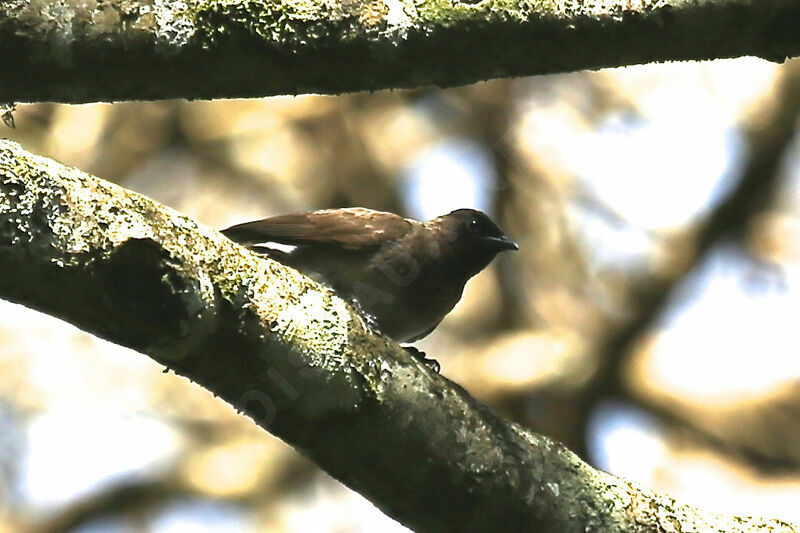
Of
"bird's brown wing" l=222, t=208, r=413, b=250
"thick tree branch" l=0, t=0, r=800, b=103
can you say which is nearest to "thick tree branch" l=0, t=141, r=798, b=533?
"thick tree branch" l=0, t=0, r=800, b=103

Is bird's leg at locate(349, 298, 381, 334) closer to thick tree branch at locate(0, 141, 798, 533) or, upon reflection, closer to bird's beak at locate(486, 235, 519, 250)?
thick tree branch at locate(0, 141, 798, 533)

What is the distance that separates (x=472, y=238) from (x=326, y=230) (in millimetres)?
1033

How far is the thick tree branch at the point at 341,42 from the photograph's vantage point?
2836mm

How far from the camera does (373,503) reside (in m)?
3.06

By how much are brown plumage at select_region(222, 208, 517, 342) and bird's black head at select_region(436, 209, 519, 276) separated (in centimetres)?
2

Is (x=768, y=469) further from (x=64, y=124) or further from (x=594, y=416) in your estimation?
(x=64, y=124)

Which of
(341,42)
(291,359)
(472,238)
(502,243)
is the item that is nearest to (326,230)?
(472,238)

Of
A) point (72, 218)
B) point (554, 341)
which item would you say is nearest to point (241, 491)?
point (554, 341)

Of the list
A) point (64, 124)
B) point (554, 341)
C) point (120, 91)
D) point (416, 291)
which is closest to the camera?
point (120, 91)

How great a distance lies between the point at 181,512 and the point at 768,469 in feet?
15.7

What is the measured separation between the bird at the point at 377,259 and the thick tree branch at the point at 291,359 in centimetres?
206

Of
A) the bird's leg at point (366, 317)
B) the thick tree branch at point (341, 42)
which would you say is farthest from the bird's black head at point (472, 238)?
the thick tree branch at point (341, 42)

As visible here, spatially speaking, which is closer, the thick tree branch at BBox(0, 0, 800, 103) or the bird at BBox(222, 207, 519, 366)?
the thick tree branch at BBox(0, 0, 800, 103)

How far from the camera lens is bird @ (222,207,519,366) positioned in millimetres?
5414
